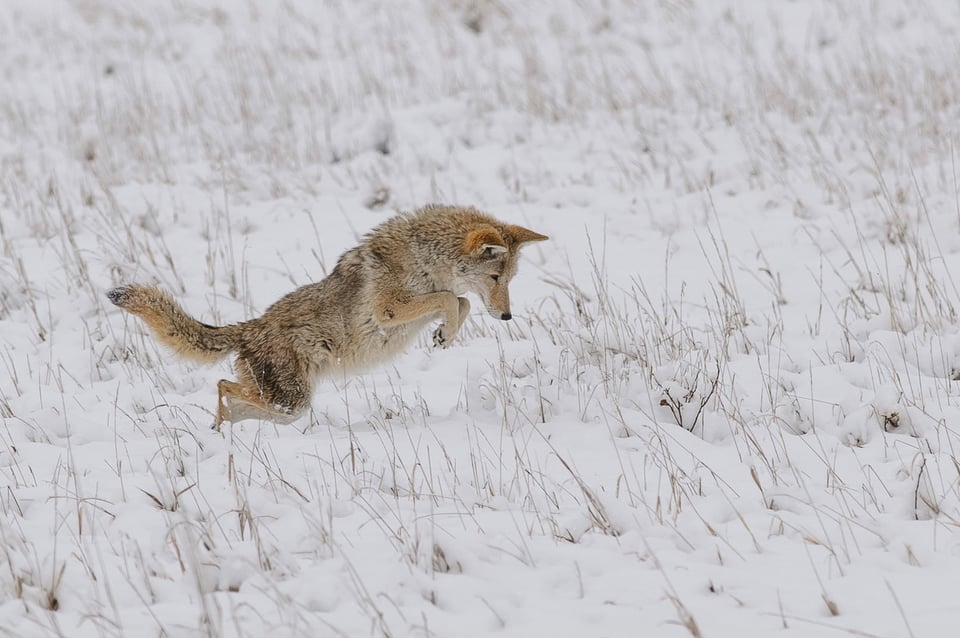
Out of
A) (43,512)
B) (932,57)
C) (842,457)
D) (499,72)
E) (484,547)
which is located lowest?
(842,457)

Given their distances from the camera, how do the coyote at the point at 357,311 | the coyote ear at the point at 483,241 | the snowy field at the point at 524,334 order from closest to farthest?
the snowy field at the point at 524,334
the coyote at the point at 357,311
the coyote ear at the point at 483,241

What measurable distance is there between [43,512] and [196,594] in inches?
46.7

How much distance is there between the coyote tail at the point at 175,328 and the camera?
5.66 m

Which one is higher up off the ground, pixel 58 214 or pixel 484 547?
pixel 58 214

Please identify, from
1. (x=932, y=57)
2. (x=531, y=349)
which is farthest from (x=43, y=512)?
(x=932, y=57)

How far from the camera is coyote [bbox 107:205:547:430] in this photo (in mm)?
5801

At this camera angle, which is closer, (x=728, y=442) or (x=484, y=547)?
(x=484, y=547)

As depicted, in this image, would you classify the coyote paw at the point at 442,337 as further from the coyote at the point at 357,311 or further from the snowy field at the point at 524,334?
the snowy field at the point at 524,334

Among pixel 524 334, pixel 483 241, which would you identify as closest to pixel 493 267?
pixel 483 241

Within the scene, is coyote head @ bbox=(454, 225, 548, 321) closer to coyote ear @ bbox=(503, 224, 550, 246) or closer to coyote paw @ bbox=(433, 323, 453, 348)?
coyote ear @ bbox=(503, 224, 550, 246)

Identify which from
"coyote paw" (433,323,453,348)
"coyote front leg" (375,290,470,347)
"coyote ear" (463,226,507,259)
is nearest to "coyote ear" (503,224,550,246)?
"coyote ear" (463,226,507,259)

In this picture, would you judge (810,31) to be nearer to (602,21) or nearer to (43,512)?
(602,21)

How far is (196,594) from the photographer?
348 centimetres

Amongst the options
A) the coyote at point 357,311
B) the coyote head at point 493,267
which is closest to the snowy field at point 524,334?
the coyote at point 357,311
